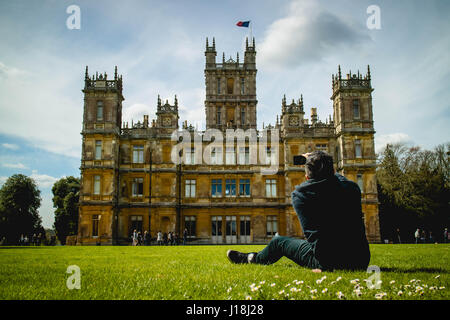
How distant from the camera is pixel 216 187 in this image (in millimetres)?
38500

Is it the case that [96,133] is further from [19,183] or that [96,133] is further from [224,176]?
[19,183]

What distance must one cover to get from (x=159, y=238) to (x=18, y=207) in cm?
2593

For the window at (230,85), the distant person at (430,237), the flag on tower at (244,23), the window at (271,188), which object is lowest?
the distant person at (430,237)

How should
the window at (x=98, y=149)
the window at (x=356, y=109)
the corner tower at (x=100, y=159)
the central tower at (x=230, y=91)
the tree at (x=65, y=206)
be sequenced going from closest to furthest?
the corner tower at (x=100, y=159), the window at (x=98, y=149), the window at (x=356, y=109), the central tower at (x=230, y=91), the tree at (x=65, y=206)

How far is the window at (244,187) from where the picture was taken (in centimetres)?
3853

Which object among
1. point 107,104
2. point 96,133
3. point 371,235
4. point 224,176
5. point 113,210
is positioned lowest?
point 371,235

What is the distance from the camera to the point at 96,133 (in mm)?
37031

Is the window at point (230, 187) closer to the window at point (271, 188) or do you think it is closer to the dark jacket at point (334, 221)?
the window at point (271, 188)

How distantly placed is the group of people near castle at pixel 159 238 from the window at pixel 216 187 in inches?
215

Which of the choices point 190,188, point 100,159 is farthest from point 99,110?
point 190,188

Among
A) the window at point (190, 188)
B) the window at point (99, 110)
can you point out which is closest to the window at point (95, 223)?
the window at point (190, 188)

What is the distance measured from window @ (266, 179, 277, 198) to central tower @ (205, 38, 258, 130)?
6114 millimetres

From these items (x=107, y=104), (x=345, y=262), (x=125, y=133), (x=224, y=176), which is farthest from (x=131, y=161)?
(x=345, y=262)
